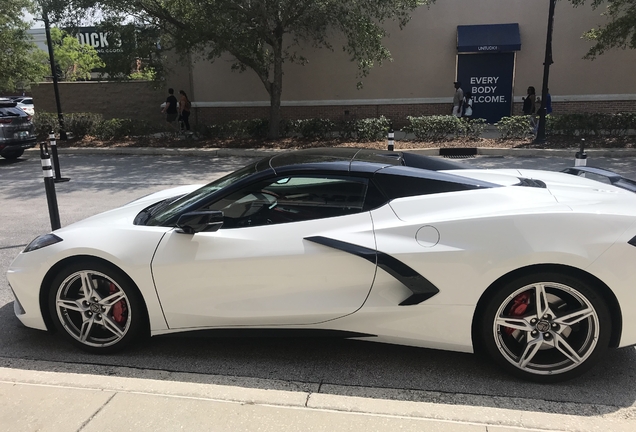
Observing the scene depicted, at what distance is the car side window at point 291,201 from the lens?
3.27 metres

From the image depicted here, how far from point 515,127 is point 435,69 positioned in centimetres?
542

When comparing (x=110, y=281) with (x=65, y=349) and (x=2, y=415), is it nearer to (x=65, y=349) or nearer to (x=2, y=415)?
(x=65, y=349)

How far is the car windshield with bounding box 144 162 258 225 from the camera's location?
351 cm

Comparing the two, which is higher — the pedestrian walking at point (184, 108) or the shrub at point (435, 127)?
the pedestrian walking at point (184, 108)

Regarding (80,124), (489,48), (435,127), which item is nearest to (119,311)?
(435,127)

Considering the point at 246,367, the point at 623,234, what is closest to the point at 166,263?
the point at 246,367

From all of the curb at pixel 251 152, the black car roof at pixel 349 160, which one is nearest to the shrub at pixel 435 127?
the curb at pixel 251 152

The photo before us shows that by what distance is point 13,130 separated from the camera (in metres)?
13.8

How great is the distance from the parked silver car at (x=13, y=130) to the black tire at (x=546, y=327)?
14.4 meters

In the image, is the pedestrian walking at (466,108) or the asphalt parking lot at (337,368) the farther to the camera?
the pedestrian walking at (466,108)

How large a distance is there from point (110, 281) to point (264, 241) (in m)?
1.11

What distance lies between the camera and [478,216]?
3.00 metres

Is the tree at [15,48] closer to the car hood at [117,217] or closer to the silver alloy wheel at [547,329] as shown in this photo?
the car hood at [117,217]

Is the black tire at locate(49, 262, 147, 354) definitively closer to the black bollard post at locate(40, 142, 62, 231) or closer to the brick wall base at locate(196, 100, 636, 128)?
the black bollard post at locate(40, 142, 62, 231)
